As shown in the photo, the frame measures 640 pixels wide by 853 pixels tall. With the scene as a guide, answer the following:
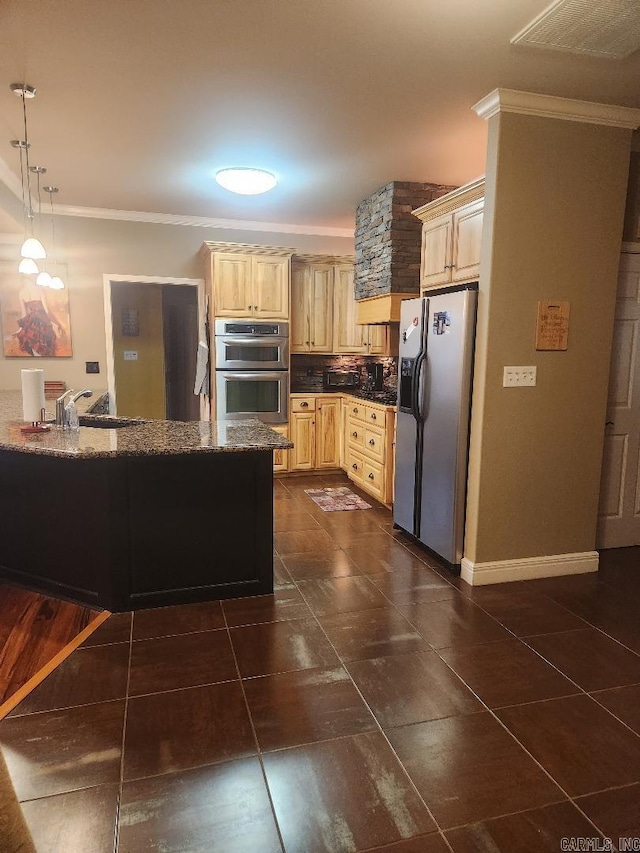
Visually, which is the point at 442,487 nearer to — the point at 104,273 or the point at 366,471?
the point at 366,471

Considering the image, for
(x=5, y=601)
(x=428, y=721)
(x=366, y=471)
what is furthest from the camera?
(x=366, y=471)

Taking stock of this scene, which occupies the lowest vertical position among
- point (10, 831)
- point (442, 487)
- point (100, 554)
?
point (10, 831)

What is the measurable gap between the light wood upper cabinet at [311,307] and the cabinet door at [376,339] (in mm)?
416

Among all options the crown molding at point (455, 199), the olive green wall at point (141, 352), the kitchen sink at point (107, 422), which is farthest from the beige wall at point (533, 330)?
the olive green wall at point (141, 352)

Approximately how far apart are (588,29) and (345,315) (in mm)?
3739

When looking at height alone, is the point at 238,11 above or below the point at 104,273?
above

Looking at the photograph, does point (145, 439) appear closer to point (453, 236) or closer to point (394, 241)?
point (453, 236)

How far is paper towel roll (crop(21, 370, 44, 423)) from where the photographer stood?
294 cm

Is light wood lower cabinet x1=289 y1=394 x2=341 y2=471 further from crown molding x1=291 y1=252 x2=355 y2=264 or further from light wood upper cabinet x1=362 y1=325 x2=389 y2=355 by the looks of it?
crown molding x1=291 y1=252 x2=355 y2=264

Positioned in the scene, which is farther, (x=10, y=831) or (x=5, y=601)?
(x=5, y=601)

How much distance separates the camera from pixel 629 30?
7.00 feet

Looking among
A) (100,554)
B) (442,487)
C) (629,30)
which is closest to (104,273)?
(100,554)

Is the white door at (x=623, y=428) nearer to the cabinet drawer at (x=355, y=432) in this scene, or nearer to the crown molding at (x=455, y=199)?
the crown molding at (x=455, y=199)

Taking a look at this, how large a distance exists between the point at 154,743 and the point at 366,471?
3396 millimetres
